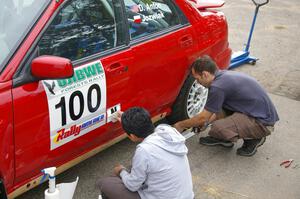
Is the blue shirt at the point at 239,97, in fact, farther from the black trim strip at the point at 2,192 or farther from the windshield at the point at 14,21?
the black trim strip at the point at 2,192

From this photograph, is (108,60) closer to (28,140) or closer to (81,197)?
(28,140)

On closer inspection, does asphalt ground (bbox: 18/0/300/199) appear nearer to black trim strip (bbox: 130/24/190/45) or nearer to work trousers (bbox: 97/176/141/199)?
work trousers (bbox: 97/176/141/199)

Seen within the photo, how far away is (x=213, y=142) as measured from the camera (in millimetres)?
4395

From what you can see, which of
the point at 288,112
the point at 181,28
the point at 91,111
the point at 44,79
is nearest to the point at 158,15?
the point at 181,28

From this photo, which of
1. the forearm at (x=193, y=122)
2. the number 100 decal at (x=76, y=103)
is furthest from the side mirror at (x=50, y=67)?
the forearm at (x=193, y=122)

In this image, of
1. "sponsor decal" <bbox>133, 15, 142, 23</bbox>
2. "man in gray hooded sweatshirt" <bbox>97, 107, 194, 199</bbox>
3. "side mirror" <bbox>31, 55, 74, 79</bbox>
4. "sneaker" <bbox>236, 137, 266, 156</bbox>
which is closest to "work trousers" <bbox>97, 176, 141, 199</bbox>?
"man in gray hooded sweatshirt" <bbox>97, 107, 194, 199</bbox>

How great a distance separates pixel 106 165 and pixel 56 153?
977 millimetres

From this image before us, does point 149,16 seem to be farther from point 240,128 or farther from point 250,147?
point 250,147

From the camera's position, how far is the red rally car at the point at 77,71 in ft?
8.75

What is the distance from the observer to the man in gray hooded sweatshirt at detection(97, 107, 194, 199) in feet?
8.71

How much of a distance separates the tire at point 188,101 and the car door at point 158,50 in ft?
0.45

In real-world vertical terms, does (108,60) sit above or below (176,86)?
above

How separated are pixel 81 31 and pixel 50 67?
0.62 m

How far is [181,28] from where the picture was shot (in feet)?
13.3
